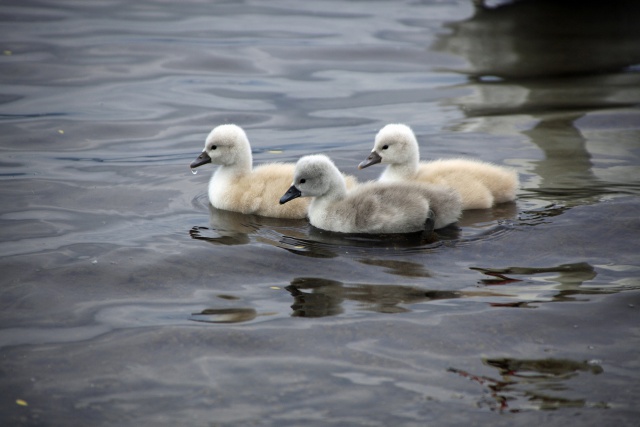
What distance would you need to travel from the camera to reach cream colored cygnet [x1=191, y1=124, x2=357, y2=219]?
271 inches

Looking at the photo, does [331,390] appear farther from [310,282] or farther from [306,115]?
[306,115]

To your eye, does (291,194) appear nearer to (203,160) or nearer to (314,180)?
(314,180)

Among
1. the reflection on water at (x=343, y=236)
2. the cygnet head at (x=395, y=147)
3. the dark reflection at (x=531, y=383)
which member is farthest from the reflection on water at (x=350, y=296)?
the cygnet head at (x=395, y=147)

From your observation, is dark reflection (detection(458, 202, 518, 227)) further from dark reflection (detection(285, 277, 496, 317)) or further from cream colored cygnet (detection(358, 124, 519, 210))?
dark reflection (detection(285, 277, 496, 317))

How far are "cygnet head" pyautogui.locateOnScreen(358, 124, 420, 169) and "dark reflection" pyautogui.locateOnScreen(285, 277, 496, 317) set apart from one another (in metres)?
1.78

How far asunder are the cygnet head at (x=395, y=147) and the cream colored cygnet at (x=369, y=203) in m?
0.50

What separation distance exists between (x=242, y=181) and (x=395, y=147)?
1.21 metres

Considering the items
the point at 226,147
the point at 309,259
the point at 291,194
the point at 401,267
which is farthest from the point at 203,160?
the point at 401,267

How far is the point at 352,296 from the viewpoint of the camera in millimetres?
5238

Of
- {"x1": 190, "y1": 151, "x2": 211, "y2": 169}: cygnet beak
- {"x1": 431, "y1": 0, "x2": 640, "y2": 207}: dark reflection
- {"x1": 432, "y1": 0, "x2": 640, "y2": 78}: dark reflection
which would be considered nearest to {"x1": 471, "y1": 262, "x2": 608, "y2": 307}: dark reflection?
{"x1": 431, "y1": 0, "x2": 640, "y2": 207}: dark reflection

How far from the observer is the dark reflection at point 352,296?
16.6 ft

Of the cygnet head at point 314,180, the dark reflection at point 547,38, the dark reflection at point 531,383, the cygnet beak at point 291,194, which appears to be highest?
the dark reflection at point 547,38

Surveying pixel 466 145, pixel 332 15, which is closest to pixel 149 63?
pixel 332 15

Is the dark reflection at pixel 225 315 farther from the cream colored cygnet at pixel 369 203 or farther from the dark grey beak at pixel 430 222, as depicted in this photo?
the dark grey beak at pixel 430 222
